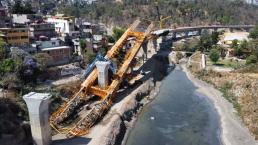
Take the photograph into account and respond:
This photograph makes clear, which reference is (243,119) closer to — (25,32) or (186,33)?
(25,32)

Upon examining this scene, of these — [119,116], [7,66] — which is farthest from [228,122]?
[7,66]

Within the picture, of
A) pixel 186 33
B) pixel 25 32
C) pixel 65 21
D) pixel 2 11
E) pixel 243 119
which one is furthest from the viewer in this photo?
pixel 186 33

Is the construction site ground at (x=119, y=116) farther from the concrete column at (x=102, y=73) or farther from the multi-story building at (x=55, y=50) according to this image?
the multi-story building at (x=55, y=50)

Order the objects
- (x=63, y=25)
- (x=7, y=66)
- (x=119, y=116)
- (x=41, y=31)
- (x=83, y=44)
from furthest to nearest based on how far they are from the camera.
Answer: (x=63, y=25) < (x=41, y=31) < (x=83, y=44) < (x=7, y=66) < (x=119, y=116)

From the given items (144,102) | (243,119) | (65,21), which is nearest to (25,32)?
(65,21)

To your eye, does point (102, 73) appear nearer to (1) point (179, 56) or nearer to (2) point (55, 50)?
(2) point (55, 50)

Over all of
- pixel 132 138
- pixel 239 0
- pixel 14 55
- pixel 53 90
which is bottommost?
pixel 132 138

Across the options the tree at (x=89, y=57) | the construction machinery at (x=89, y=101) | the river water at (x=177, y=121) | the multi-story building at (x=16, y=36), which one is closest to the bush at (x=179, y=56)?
the construction machinery at (x=89, y=101)

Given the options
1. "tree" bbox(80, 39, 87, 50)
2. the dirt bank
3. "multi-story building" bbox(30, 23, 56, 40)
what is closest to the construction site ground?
the dirt bank
